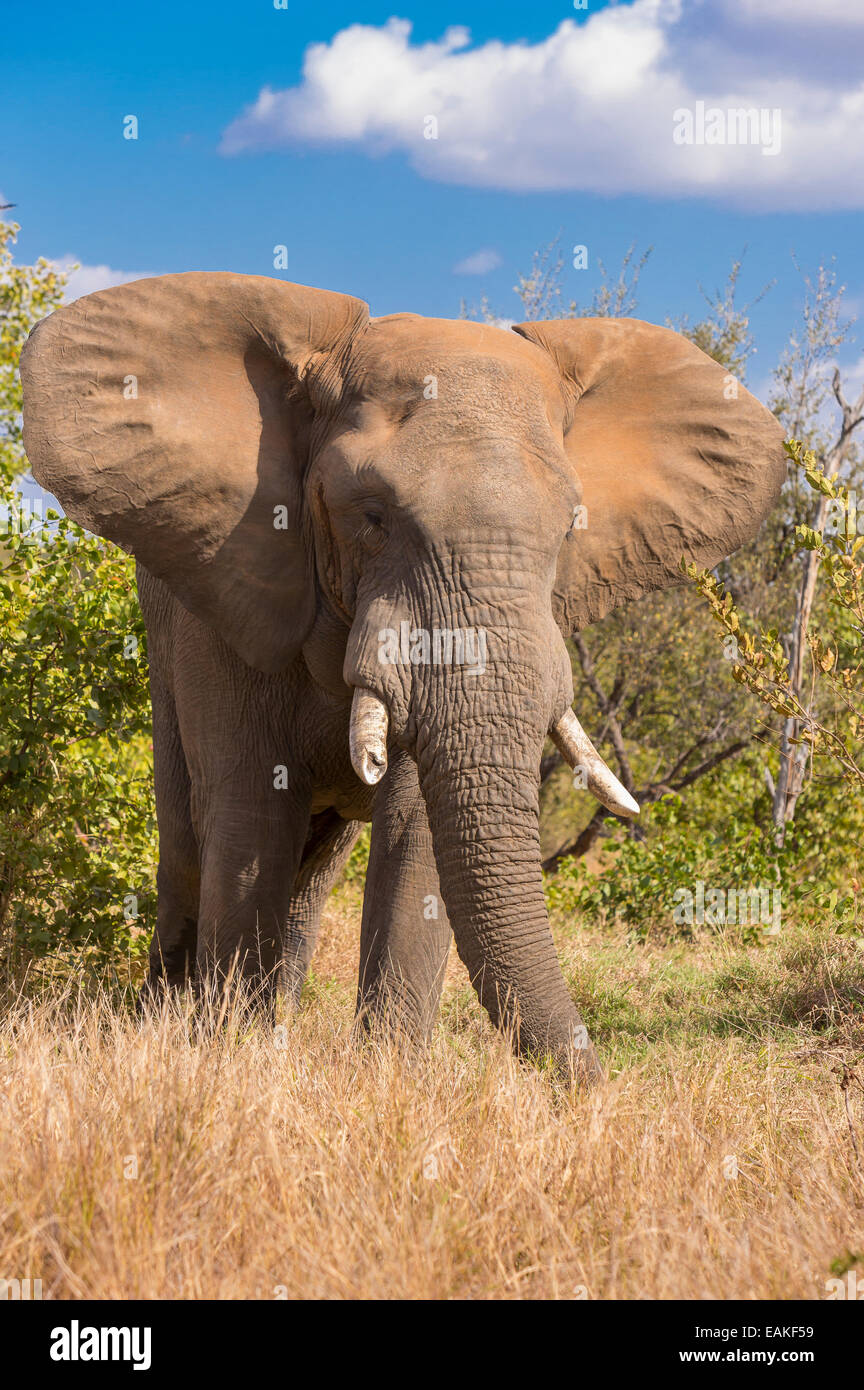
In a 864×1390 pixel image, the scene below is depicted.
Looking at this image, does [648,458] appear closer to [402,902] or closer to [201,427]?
[201,427]

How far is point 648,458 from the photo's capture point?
20.3 feet

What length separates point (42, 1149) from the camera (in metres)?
3.39

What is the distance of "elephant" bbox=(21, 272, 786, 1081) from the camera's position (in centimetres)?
468

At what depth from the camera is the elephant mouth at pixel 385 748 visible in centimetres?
457

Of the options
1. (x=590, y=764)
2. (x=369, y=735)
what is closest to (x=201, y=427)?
(x=369, y=735)

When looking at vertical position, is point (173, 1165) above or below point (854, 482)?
below

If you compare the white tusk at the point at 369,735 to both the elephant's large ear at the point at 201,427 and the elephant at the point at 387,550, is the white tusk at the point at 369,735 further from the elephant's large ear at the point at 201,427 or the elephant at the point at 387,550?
the elephant's large ear at the point at 201,427

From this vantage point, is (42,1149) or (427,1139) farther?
(427,1139)

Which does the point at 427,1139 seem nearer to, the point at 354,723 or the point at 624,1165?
the point at 624,1165

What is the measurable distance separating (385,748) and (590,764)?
0.81 meters

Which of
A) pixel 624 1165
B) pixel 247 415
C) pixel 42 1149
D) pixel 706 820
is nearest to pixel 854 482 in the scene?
pixel 706 820

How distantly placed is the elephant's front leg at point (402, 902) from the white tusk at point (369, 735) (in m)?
0.82
